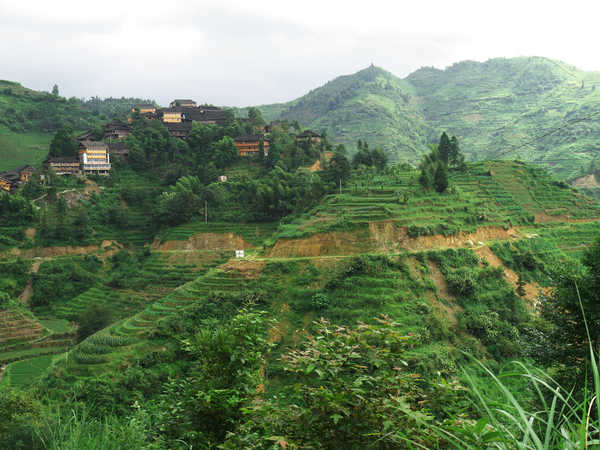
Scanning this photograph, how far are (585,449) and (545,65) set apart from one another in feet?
490

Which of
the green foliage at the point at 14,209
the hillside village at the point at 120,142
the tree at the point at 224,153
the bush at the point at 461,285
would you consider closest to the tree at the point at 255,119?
the hillside village at the point at 120,142

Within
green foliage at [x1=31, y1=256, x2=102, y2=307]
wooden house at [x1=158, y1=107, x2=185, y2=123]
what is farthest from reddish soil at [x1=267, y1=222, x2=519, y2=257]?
wooden house at [x1=158, y1=107, x2=185, y2=123]

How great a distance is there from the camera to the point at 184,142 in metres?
55.0

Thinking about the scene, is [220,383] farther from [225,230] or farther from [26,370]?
[225,230]

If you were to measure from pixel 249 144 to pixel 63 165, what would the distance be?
80.5 ft

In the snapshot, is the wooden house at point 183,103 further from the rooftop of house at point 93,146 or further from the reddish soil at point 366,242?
the reddish soil at point 366,242

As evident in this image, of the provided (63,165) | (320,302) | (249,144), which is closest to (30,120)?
(63,165)

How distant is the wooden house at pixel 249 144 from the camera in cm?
5456

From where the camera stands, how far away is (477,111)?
103500 millimetres

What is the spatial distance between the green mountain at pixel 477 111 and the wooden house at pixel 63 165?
55.5 metres

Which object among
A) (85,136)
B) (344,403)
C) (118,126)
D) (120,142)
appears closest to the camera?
(344,403)

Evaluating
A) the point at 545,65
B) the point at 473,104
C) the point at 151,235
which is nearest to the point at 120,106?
the point at 151,235

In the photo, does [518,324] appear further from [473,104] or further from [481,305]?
[473,104]

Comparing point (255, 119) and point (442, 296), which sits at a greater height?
point (255, 119)
